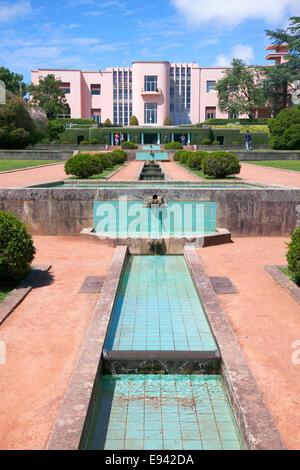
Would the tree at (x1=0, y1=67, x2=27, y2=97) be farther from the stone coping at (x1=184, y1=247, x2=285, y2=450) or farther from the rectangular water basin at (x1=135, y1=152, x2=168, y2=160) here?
the stone coping at (x1=184, y1=247, x2=285, y2=450)

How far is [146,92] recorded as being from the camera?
5353cm

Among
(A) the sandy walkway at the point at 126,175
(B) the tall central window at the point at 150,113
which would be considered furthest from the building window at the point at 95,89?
(A) the sandy walkway at the point at 126,175

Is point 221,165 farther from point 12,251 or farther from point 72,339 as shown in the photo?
point 72,339

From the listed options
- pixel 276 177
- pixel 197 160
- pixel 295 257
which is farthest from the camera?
pixel 197 160

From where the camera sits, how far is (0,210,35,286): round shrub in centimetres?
584

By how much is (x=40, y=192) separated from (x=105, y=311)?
524 cm

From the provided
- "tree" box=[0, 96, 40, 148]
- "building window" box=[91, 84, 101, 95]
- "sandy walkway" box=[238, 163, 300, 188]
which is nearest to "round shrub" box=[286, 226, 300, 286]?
"sandy walkway" box=[238, 163, 300, 188]

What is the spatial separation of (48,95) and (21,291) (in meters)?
46.5

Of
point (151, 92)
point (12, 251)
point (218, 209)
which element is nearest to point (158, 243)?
point (218, 209)

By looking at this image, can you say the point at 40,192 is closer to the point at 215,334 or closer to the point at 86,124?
the point at 215,334

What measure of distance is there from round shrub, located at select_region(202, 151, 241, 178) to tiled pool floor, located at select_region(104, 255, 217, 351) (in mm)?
8562

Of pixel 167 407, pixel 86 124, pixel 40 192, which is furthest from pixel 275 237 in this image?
pixel 86 124

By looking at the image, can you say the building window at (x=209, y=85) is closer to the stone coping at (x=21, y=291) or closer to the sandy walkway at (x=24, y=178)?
the sandy walkway at (x=24, y=178)

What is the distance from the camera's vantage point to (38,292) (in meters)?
5.86
